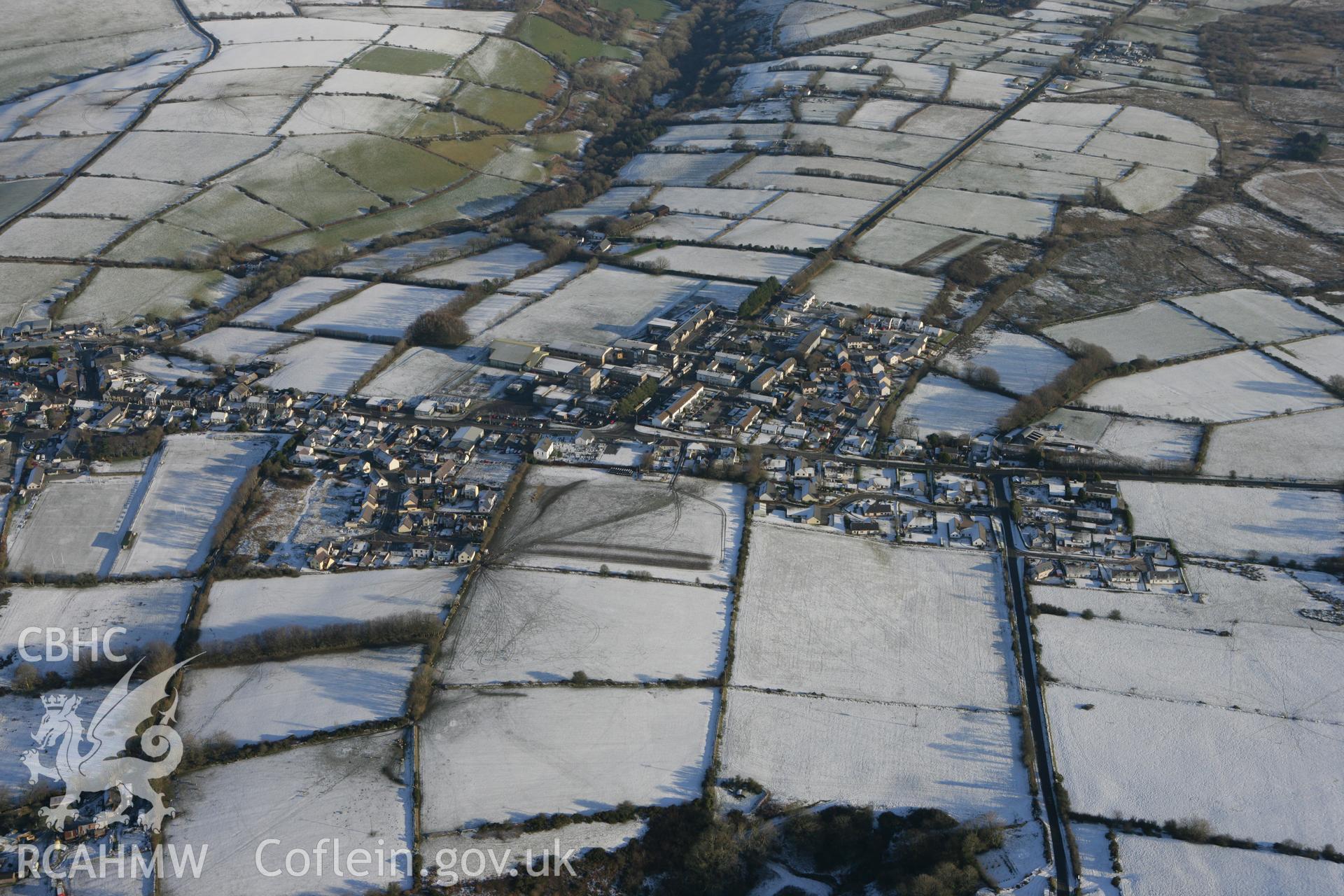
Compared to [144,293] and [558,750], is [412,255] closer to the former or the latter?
[144,293]

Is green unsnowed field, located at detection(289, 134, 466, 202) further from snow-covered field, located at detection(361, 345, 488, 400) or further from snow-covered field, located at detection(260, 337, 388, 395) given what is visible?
snow-covered field, located at detection(361, 345, 488, 400)

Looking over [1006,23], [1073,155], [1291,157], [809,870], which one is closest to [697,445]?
[809,870]

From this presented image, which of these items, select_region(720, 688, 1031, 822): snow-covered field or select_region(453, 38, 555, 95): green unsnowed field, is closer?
select_region(720, 688, 1031, 822): snow-covered field

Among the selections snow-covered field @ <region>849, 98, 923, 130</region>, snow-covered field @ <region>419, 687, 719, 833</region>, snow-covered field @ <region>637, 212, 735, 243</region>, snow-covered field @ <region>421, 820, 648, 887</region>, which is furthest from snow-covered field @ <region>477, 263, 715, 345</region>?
snow-covered field @ <region>849, 98, 923, 130</region>

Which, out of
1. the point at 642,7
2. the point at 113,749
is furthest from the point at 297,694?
the point at 642,7

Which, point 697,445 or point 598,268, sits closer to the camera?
point 697,445

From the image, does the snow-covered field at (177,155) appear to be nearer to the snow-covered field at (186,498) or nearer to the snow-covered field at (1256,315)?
the snow-covered field at (186,498)

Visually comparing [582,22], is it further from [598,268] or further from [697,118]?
[598,268]
